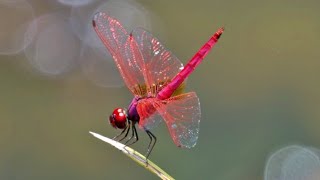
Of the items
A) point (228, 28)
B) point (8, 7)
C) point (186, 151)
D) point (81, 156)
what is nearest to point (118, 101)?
point (81, 156)

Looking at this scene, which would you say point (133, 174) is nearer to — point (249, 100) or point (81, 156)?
point (81, 156)

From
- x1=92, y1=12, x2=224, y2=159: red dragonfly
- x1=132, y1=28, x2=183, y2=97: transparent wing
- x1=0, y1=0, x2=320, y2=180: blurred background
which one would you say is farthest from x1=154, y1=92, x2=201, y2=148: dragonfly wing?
x1=0, y1=0, x2=320, y2=180: blurred background

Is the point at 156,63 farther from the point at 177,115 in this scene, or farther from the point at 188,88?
the point at 188,88

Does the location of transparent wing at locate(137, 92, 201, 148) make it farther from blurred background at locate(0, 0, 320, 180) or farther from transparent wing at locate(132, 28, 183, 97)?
blurred background at locate(0, 0, 320, 180)

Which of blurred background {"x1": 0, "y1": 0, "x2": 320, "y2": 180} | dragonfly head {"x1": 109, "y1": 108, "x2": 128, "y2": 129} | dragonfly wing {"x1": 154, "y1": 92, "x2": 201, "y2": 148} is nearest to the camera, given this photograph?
dragonfly wing {"x1": 154, "y1": 92, "x2": 201, "y2": 148}

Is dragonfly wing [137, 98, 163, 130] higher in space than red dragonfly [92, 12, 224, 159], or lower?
lower

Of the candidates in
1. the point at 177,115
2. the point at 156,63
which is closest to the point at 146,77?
the point at 156,63

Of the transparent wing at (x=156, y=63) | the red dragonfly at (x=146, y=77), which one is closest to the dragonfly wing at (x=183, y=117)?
the red dragonfly at (x=146, y=77)
